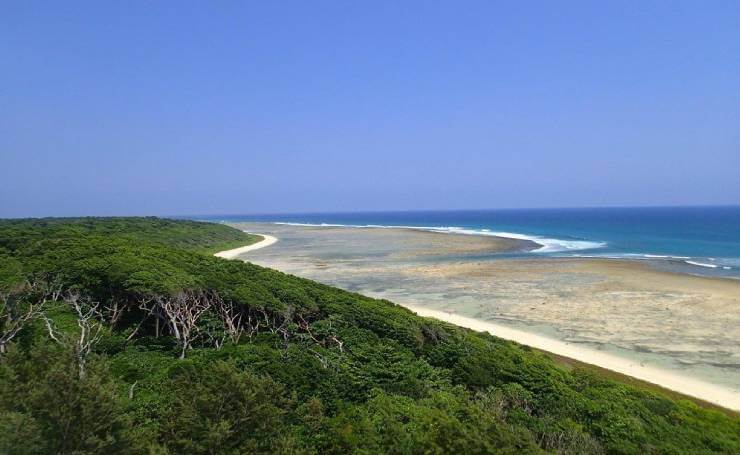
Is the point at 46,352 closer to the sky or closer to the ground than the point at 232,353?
closer to the sky

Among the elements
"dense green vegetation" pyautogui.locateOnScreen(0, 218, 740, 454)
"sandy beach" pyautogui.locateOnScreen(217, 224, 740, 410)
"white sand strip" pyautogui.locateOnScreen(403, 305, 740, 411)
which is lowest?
"white sand strip" pyautogui.locateOnScreen(403, 305, 740, 411)

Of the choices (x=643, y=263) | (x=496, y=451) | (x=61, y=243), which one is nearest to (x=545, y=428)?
(x=496, y=451)

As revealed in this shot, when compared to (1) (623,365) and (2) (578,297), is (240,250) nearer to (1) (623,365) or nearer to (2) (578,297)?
(2) (578,297)

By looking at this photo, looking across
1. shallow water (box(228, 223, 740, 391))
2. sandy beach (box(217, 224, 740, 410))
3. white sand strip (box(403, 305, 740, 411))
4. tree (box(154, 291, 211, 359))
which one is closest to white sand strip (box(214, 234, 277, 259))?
shallow water (box(228, 223, 740, 391))

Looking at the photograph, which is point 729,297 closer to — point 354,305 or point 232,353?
point 354,305

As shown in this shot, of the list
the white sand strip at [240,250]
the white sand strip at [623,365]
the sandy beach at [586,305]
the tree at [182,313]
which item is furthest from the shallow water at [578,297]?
the tree at [182,313]

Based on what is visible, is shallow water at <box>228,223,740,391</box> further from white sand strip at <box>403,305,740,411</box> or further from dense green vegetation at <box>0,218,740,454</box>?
dense green vegetation at <box>0,218,740,454</box>
